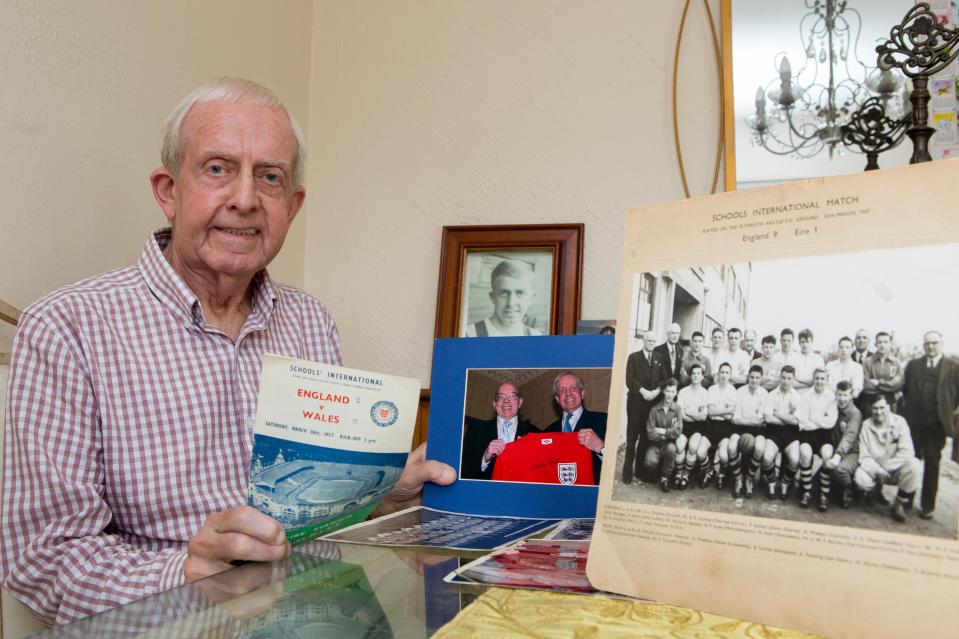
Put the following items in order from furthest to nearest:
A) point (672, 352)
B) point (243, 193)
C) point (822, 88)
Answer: point (822, 88) → point (243, 193) → point (672, 352)

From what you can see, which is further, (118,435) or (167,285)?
(167,285)

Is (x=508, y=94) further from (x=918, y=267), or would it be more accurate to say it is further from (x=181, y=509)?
(x=918, y=267)

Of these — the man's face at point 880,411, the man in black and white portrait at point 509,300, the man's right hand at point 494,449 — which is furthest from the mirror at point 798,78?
the man's face at point 880,411

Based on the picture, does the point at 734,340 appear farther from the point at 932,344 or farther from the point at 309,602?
the point at 309,602

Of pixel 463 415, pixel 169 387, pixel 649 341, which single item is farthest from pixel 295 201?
pixel 649 341

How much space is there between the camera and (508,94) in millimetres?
1883

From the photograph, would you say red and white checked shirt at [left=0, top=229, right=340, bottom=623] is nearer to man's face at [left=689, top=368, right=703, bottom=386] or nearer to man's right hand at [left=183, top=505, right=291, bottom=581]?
man's right hand at [left=183, top=505, right=291, bottom=581]

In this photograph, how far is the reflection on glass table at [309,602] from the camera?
19.5 inches

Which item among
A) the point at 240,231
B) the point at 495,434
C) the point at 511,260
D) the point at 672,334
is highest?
the point at 511,260

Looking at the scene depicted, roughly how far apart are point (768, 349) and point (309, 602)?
0.37 meters

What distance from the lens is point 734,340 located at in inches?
21.7

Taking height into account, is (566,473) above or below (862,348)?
below

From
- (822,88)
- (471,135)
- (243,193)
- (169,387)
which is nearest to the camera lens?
(169,387)

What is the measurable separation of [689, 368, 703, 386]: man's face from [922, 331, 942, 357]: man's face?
0.47 feet
